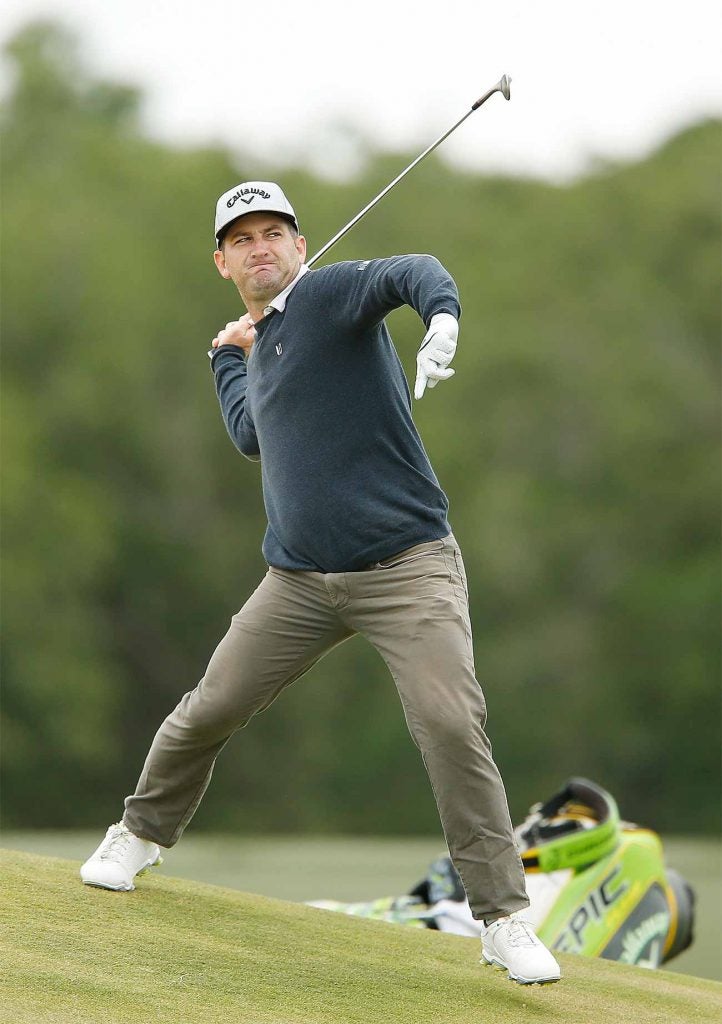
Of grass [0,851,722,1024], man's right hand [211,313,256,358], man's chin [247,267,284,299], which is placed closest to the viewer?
grass [0,851,722,1024]

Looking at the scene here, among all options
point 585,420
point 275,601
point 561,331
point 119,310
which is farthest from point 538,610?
point 275,601

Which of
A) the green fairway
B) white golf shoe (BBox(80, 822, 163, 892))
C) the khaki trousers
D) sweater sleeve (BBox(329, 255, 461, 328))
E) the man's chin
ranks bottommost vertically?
the green fairway

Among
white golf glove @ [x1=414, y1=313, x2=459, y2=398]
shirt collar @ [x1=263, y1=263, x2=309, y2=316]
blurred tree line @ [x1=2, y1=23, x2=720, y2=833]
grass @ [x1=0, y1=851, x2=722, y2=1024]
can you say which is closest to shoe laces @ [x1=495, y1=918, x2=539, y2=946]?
grass @ [x1=0, y1=851, x2=722, y2=1024]

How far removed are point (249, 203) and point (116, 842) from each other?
171 centimetres

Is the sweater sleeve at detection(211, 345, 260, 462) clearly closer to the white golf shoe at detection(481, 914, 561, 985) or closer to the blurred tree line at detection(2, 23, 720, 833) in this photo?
the white golf shoe at detection(481, 914, 561, 985)

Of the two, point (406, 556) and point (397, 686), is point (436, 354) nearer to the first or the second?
point (406, 556)

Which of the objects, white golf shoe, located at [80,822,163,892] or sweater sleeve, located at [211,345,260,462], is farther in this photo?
sweater sleeve, located at [211,345,260,462]

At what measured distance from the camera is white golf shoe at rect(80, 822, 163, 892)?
4.16 metres

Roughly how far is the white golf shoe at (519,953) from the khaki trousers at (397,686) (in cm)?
4

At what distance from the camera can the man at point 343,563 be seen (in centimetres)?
372

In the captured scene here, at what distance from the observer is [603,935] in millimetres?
5594

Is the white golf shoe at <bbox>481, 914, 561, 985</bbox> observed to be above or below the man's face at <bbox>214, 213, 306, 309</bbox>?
below

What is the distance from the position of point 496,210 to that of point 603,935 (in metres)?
25.5

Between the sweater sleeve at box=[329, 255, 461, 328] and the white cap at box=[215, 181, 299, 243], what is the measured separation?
0.98 ft
